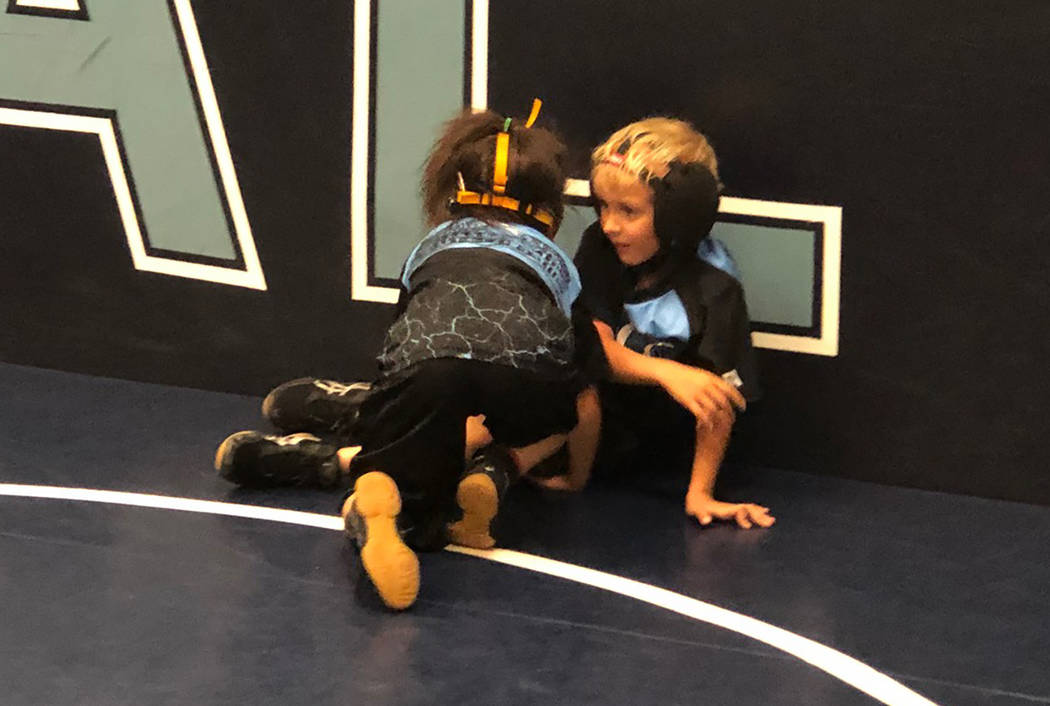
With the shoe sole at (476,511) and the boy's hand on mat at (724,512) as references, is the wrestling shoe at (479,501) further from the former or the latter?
the boy's hand on mat at (724,512)

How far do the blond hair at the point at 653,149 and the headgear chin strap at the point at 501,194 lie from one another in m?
0.22

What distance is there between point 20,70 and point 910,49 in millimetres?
2411

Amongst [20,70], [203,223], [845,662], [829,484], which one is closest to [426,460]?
[845,662]

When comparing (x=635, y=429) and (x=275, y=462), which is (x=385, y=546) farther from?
(x=635, y=429)

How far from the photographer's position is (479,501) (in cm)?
283

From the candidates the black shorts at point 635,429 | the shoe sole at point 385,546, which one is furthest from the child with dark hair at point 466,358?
the black shorts at point 635,429

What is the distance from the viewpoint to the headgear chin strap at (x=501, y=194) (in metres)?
2.89

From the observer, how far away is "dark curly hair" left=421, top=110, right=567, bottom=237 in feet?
9.57

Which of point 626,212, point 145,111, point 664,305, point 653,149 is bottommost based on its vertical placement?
point 664,305

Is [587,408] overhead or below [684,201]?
below

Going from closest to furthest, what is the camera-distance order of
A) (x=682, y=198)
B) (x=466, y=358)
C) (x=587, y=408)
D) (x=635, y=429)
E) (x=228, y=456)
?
(x=466, y=358) < (x=682, y=198) < (x=228, y=456) < (x=587, y=408) < (x=635, y=429)

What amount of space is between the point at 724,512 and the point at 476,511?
595 millimetres

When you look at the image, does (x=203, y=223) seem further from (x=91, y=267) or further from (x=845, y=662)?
(x=845, y=662)

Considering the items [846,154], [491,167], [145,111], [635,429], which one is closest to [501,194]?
[491,167]
